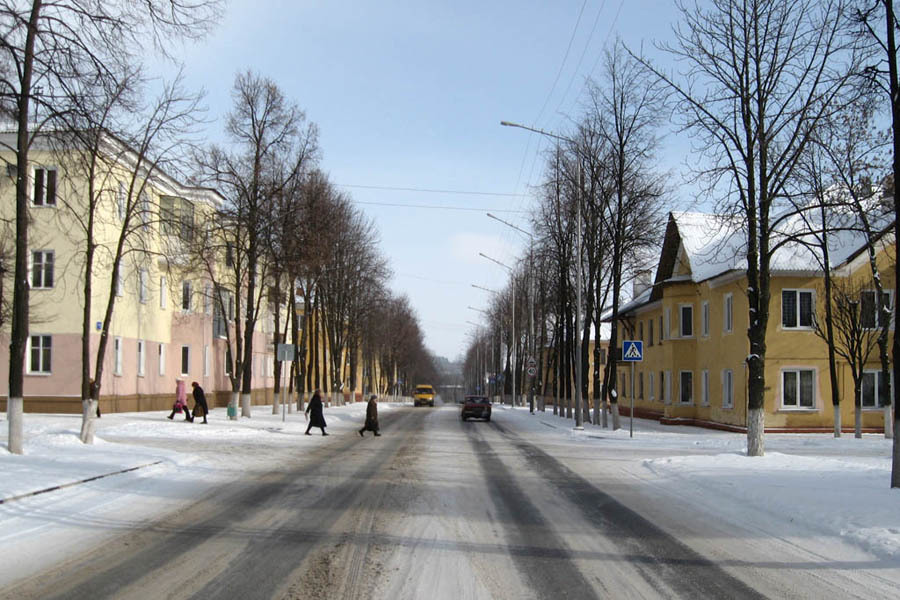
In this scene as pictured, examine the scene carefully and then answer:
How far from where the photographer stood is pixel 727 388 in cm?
3300

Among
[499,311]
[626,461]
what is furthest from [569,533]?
[499,311]

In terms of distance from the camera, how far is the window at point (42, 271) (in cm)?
3234

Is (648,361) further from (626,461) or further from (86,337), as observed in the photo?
(86,337)

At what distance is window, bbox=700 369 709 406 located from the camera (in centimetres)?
3559

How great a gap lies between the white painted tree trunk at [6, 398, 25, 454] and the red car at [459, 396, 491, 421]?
28.4m

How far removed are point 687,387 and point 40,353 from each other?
27.4 m

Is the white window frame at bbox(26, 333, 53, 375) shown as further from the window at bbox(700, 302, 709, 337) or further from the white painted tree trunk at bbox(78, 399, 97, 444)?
the window at bbox(700, 302, 709, 337)

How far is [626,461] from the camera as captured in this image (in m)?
19.9

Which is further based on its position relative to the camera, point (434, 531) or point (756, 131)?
point (756, 131)

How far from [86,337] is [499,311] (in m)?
58.7

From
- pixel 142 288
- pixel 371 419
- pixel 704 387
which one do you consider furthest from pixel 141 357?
pixel 704 387

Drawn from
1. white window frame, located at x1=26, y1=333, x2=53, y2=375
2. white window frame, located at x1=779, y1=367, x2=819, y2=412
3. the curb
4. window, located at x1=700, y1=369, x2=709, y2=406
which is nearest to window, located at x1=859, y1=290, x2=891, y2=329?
white window frame, located at x1=779, y1=367, x2=819, y2=412

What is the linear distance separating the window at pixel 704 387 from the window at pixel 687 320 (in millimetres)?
2038

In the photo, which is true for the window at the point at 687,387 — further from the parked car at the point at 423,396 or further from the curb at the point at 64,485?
the parked car at the point at 423,396
